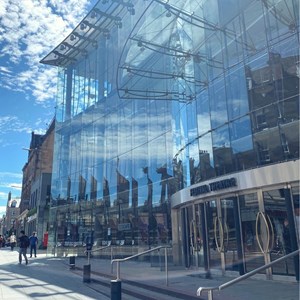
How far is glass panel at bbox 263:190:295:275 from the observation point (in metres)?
10.6

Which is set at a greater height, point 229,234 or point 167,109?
point 167,109

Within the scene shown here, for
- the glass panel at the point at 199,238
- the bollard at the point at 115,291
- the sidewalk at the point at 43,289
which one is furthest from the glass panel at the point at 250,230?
the bollard at the point at 115,291

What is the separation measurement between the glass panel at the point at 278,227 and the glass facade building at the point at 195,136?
3 cm

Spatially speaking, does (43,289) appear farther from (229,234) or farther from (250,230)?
(250,230)

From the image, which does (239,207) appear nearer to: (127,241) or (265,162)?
(265,162)

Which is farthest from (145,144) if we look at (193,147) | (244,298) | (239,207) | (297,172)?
(244,298)

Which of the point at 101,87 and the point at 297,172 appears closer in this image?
the point at 297,172

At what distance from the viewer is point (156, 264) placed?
16297 mm

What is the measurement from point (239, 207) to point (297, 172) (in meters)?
2.59

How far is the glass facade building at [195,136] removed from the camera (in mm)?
11516

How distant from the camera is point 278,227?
10.9m

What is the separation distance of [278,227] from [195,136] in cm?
588

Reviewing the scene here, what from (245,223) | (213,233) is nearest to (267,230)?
(245,223)

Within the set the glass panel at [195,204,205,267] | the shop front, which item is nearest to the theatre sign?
the shop front
